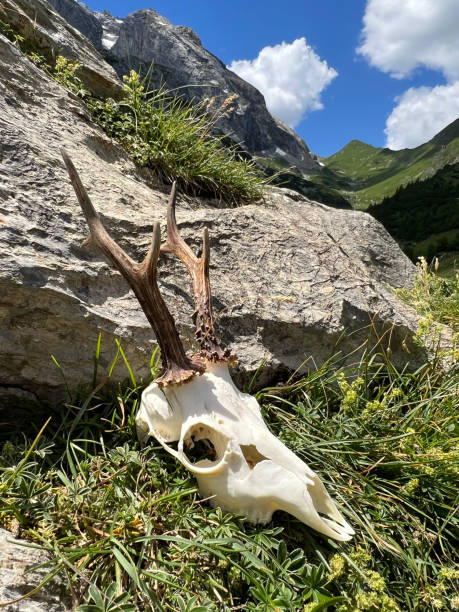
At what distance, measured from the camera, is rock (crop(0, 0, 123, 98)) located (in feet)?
18.2

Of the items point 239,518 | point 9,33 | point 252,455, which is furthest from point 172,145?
point 239,518

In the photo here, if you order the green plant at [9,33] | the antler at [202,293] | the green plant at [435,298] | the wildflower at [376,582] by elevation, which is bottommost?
the wildflower at [376,582]

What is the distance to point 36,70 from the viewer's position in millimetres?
4785

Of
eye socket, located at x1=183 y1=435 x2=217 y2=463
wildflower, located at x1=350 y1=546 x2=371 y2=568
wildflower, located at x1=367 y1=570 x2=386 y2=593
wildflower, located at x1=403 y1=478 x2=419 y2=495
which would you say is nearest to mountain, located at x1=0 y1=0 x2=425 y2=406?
eye socket, located at x1=183 y1=435 x2=217 y2=463

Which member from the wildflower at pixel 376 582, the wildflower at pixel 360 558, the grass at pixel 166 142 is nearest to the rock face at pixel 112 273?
the grass at pixel 166 142

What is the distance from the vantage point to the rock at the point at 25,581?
1.79 m

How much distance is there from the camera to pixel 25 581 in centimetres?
186

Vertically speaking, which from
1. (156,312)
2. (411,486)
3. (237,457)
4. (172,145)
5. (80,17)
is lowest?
(411,486)

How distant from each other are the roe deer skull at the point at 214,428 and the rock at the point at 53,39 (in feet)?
14.5

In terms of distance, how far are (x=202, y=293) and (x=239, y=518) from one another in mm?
1475

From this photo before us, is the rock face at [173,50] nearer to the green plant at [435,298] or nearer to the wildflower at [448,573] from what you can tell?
the green plant at [435,298]

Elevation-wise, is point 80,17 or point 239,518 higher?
point 80,17

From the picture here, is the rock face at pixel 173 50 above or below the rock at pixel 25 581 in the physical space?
above

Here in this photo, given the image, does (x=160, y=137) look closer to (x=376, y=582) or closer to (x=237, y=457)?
(x=237, y=457)
